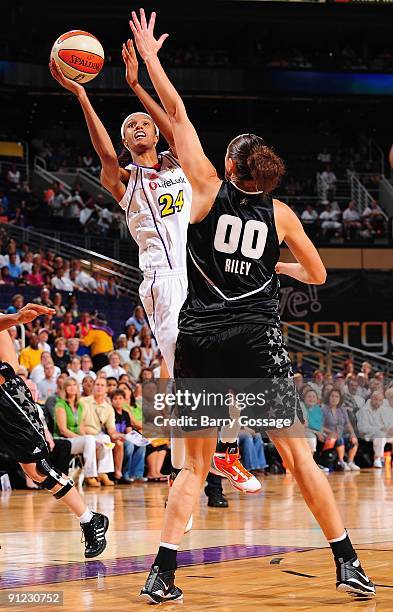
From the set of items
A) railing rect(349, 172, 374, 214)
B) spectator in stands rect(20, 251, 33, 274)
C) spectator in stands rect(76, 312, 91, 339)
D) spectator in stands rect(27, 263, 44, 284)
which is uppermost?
railing rect(349, 172, 374, 214)

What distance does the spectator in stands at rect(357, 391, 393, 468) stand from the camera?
17.3 meters

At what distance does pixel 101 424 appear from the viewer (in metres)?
13.4

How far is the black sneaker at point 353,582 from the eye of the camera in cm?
480

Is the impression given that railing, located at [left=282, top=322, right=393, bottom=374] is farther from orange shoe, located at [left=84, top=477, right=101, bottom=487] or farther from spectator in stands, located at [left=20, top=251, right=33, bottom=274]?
orange shoe, located at [left=84, top=477, right=101, bottom=487]

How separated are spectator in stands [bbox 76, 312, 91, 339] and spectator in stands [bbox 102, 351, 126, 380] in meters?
1.20

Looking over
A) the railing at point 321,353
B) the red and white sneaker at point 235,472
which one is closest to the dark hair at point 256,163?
the red and white sneaker at point 235,472

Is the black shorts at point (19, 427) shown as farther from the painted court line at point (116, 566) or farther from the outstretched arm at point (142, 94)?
the outstretched arm at point (142, 94)

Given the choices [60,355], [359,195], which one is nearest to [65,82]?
[60,355]

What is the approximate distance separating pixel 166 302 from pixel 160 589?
2576mm

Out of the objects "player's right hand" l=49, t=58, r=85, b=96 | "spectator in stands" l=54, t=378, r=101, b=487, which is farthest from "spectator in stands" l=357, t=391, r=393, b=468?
"player's right hand" l=49, t=58, r=85, b=96

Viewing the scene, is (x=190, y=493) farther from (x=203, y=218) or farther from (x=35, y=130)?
(x=35, y=130)

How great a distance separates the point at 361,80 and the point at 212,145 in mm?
4757

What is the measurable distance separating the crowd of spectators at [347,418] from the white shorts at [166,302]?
917cm

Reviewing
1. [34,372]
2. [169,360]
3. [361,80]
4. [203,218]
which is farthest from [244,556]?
[361,80]
